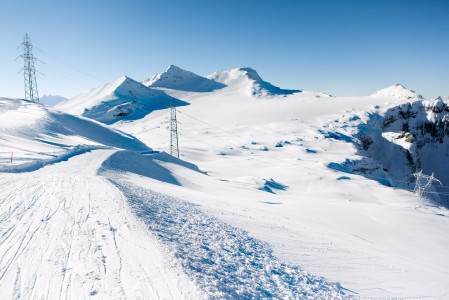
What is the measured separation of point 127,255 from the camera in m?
6.90

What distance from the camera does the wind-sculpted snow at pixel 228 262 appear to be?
620 centimetres

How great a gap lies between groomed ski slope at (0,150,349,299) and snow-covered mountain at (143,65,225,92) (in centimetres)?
14617

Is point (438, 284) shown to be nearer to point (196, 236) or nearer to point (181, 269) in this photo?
point (196, 236)

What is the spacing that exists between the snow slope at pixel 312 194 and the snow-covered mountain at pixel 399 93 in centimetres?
647

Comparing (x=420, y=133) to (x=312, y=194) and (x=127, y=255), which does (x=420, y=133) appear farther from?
(x=127, y=255)

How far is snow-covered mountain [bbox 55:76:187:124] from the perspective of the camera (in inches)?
4658

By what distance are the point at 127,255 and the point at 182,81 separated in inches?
6513

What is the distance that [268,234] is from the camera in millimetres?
10641

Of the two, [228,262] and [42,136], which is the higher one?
[42,136]

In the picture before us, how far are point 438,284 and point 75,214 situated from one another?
11710 millimetres

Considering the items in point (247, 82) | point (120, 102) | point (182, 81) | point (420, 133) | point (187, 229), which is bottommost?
point (187, 229)

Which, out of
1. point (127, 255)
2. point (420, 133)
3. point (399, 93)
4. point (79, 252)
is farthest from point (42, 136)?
point (399, 93)

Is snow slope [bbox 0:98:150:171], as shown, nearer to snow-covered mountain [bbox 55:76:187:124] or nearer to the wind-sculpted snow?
the wind-sculpted snow

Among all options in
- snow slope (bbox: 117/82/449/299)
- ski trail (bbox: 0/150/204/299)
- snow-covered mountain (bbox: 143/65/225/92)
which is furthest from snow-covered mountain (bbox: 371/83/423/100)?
ski trail (bbox: 0/150/204/299)
